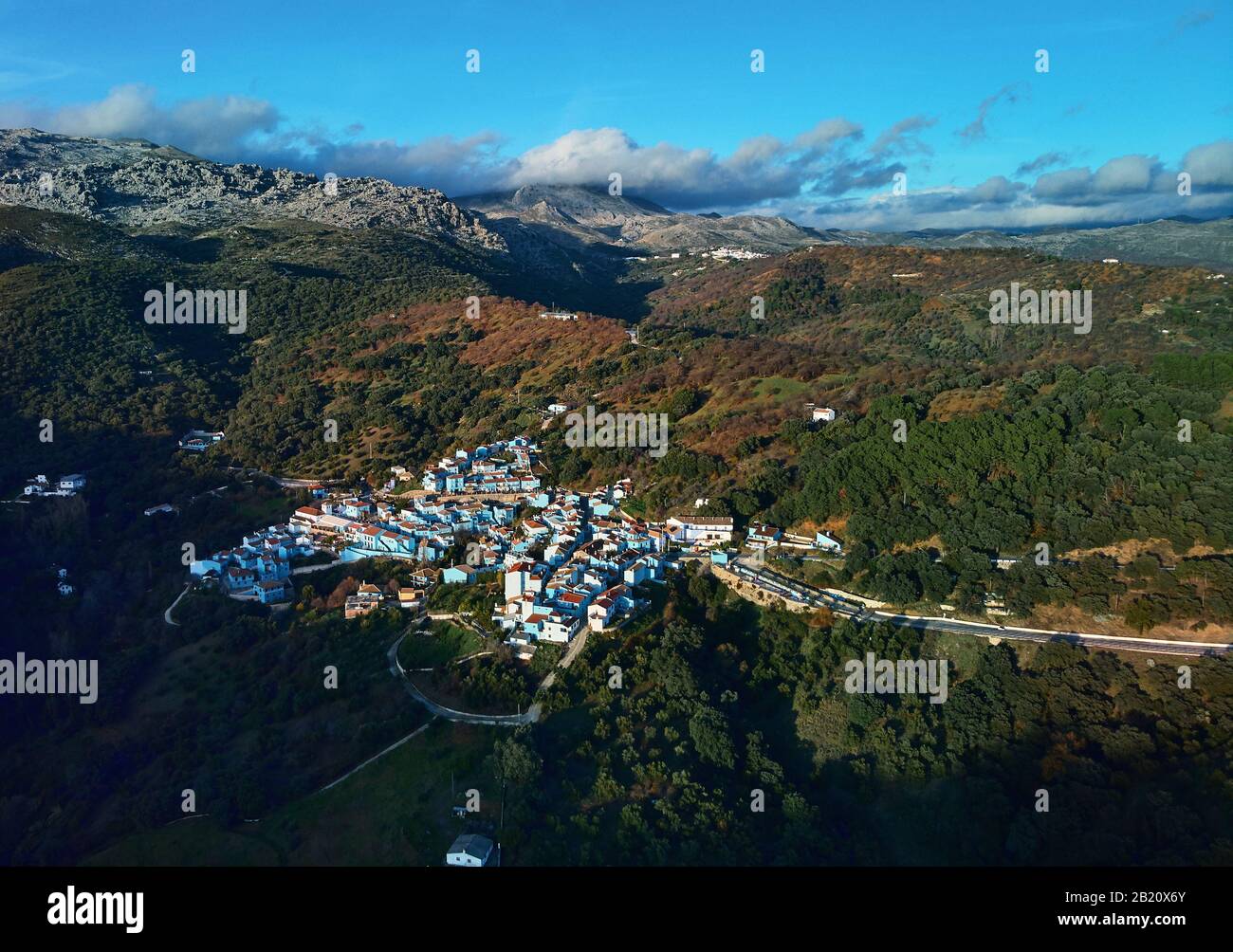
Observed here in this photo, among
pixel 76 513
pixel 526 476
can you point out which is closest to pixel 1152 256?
pixel 526 476

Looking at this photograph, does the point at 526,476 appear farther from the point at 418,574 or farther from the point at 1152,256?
the point at 1152,256

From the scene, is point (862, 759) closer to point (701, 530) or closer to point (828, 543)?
point (828, 543)

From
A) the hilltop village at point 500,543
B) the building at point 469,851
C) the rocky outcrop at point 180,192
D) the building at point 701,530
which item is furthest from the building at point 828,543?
the rocky outcrop at point 180,192

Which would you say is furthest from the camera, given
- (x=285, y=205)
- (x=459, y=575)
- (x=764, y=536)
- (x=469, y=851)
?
(x=285, y=205)

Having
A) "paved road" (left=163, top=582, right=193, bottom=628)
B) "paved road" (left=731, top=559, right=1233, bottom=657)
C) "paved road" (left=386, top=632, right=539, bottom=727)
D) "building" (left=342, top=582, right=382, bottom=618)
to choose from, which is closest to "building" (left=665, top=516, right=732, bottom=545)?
"paved road" (left=731, top=559, right=1233, bottom=657)

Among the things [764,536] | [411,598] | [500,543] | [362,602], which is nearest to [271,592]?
[362,602]
